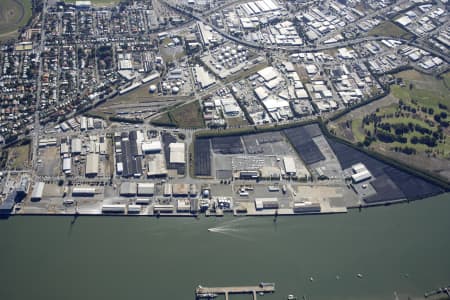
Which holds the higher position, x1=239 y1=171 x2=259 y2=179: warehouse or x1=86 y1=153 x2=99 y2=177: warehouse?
x1=86 y1=153 x2=99 y2=177: warehouse

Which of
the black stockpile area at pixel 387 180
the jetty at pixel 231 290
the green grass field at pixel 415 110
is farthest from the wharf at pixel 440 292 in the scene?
the green grass field at pixel 415 110

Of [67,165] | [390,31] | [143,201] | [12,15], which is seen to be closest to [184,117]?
[143,201]

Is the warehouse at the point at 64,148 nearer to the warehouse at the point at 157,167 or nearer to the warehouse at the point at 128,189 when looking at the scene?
the warehouse at the point at 128,189

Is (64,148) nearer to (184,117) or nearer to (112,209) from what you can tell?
(112,209)

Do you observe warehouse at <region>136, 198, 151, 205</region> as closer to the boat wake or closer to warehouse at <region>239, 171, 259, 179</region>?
the boat wake

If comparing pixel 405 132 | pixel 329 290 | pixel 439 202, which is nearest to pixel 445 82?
pixel 405 132

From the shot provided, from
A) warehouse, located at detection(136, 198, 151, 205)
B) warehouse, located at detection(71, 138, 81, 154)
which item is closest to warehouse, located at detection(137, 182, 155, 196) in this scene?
warehouse, located at detection(136, 198, 151, 205)
